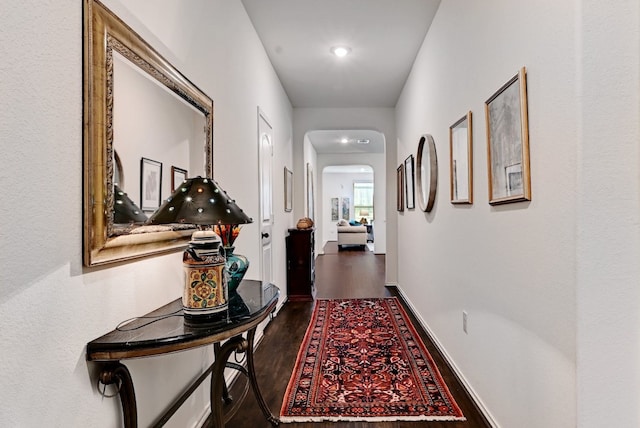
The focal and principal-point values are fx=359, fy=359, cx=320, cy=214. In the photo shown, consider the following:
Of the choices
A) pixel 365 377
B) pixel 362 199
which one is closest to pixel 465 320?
pixel 365 377

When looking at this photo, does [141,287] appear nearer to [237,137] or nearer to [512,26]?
[237,137]

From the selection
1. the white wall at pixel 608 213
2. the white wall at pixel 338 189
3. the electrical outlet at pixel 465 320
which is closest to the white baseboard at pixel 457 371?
the electrical outlet at pixel 465 320

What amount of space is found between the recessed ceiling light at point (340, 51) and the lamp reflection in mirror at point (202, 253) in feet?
8.95

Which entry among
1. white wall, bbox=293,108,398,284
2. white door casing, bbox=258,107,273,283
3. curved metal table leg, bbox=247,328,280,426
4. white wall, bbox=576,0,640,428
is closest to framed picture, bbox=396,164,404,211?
white wall, bbox=293,108,398,284

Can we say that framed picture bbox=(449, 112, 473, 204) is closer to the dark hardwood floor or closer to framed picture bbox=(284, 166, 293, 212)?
the dark hardwood floor

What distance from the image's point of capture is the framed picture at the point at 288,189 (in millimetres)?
4750

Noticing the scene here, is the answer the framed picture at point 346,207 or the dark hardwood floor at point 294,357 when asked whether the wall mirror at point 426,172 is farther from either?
the framed picture at point 346,207

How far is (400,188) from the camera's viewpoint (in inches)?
194

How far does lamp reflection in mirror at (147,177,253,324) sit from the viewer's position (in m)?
1.27

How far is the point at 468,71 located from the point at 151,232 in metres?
1.98

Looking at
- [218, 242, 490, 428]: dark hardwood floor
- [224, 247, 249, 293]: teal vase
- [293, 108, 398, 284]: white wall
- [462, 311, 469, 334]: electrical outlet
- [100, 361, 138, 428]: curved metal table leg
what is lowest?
[218, 242, 490, 428]: dark hardwood floor

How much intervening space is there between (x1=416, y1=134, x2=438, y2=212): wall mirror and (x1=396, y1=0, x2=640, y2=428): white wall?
0.97 meters

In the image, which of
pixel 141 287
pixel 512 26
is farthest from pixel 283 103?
pixel 141 287

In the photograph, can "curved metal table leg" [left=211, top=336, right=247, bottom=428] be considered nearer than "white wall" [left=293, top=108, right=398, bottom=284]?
Yes
